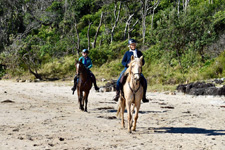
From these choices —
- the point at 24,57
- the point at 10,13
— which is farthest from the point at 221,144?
the point at 10,13

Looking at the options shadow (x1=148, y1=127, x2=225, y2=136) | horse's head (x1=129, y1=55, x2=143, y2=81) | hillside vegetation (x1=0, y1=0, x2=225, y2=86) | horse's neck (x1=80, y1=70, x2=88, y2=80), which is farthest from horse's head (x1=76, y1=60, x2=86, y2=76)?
hillside vegetation (x1=0, y1=0, x2=225, y2=86)

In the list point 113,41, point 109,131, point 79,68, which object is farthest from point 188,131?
point 113,41

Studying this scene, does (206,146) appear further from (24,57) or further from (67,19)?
(67,19)

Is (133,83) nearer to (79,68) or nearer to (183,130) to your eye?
(183,130)

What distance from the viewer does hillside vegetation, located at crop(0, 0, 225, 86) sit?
25.7 metres

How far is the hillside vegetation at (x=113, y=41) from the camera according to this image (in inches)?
1011

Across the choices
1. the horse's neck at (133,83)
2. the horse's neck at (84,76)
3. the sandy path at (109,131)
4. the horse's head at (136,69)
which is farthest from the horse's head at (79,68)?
the horse's head at (136,69)

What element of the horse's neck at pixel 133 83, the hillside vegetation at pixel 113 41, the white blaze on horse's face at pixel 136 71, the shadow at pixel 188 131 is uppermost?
the hillside vegetation at pixel 113 41

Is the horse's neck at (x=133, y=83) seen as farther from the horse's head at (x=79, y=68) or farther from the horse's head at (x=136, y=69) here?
the horse's head at (x=79, y=68)

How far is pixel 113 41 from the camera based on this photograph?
123 ft

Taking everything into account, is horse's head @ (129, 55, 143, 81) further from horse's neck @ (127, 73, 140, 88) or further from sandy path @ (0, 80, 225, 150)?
sandy path @ (0, 80, 225, 150)

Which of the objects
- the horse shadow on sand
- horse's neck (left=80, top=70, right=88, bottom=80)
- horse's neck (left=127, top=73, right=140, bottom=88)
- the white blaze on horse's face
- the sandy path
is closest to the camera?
the sandy path

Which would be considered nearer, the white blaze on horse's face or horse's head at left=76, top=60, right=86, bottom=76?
the white blaze on horse's face

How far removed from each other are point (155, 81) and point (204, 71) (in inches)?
156
